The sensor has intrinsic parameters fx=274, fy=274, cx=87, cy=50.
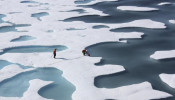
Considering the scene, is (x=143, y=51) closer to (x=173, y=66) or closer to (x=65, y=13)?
(x=173, y=66)

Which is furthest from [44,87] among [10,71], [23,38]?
[23,38]

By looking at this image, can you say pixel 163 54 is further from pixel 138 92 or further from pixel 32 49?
pixel 32 49

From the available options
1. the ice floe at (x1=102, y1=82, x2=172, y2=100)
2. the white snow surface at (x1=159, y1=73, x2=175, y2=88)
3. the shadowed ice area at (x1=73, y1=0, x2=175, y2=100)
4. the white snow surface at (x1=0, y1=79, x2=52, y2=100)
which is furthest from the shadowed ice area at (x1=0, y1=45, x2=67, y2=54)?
the white snow surface at (x1=159, y1=73, x2=175, y2=88)

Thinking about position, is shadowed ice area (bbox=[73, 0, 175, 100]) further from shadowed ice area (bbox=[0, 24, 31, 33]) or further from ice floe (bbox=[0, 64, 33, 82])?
shadowed ice area (bbox=[0, 24, 31, 33])

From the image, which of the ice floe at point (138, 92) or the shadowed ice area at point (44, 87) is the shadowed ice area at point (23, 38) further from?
the ice floe at point (138, 92)

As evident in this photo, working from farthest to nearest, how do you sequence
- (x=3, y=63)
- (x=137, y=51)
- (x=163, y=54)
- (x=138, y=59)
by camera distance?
(x=137, y=51) < (x=163, y=54) < (x=138, y=59) < (x=3, y=63)

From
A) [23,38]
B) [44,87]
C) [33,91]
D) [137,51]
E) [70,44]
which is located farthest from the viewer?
[23,38]

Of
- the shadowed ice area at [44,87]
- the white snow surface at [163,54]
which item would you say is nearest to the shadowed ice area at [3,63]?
the shadowed ice area at [44,87]
